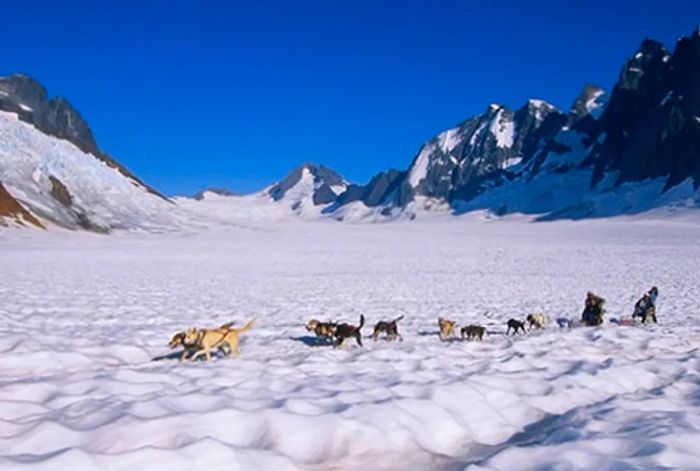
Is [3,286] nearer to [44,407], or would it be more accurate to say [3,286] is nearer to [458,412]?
[44,407]

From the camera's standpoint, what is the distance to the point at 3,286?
64.8 ft

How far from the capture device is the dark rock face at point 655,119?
454 ft

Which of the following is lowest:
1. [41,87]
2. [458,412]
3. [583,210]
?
[458,412]

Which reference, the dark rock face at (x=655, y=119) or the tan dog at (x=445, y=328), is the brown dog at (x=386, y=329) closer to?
the tan dog at (x=445, y=328)

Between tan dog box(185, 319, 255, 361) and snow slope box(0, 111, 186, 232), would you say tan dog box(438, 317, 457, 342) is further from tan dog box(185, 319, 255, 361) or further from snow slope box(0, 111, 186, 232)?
snow slope box(0, 111, 186, 232)

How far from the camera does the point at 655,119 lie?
157 meters

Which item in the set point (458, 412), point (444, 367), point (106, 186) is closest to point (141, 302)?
point (444, 367)

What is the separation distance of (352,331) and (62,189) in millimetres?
88589

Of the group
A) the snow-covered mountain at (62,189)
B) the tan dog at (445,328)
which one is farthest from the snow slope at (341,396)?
the snow-covered mountain at (62,189)

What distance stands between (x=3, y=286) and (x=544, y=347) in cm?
1756

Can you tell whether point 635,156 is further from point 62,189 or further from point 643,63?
point 62,189

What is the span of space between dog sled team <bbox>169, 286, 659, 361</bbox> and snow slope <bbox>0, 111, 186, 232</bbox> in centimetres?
7453

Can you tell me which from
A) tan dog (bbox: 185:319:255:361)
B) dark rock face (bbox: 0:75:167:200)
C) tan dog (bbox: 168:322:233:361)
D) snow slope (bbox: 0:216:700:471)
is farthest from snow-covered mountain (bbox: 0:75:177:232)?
tan dog (bbox: 185:319:255:361)

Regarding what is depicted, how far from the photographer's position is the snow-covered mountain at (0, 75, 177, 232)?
77.3 metres
